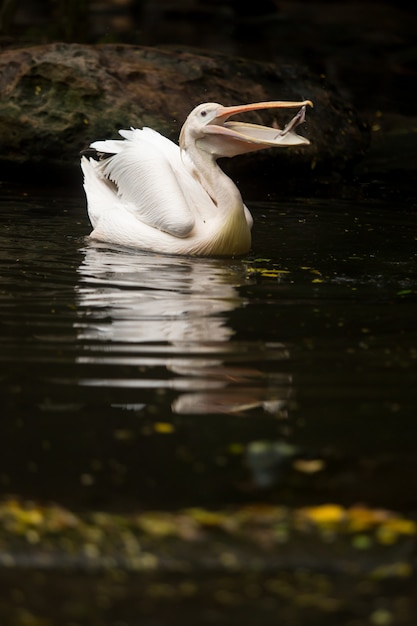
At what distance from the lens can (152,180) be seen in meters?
7.48

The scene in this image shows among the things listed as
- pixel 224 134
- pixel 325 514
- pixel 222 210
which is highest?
pixel 224 134

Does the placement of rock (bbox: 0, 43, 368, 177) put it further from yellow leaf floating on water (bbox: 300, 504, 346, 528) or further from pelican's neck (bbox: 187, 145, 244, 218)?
yellow leaf floating on water (bbox: 300, 504, 346, 528)

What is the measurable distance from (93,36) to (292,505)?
15.4m

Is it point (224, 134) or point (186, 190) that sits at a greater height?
point (224, 134)

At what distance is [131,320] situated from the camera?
546 cm

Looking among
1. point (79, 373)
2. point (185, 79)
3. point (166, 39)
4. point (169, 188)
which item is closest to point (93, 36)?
point (166, 39)

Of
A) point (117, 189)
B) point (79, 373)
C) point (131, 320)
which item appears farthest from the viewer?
point (117, 189)

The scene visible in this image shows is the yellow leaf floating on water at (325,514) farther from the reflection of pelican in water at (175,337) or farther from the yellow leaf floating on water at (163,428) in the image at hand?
the reflection of pelican in water at (175,337)

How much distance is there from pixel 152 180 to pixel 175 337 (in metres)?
2.48

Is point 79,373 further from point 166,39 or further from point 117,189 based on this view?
point 166,39

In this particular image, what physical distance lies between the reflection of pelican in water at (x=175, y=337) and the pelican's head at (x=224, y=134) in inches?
33.4

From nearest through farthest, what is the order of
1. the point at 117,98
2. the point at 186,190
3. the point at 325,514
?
the point at 325,514, the point at 186,190, the point at 117,98

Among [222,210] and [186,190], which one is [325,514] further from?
[186,190]

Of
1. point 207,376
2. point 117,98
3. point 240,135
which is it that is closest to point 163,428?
point 207,376
